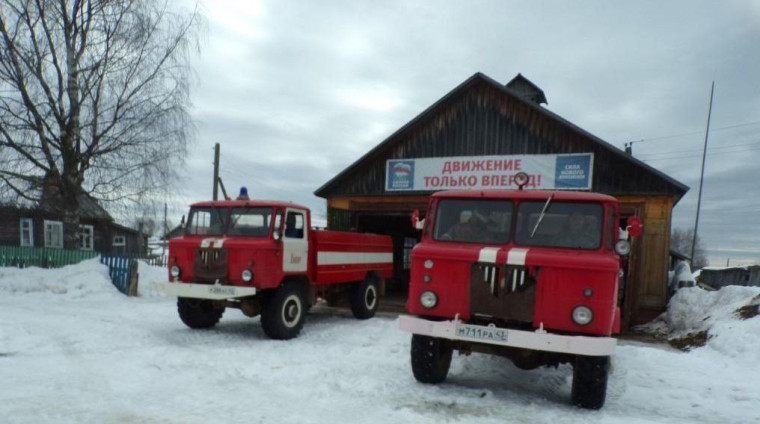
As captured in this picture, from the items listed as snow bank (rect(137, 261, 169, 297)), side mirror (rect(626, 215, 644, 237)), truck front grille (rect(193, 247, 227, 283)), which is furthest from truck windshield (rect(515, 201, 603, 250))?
snow bank (rect(137, 261, 169, 297))

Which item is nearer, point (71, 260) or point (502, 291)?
point (502, 291)

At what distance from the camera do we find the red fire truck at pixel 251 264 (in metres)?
8.04

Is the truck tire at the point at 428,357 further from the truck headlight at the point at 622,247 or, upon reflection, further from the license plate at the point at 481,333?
the truck headlight at the point at 622,247

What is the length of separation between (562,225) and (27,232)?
94.1 ft

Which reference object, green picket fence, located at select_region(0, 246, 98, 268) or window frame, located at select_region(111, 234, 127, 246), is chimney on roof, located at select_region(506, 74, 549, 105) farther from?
window frame, located at select_region(111, 234, 127, 246)

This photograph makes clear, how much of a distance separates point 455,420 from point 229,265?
189 inches

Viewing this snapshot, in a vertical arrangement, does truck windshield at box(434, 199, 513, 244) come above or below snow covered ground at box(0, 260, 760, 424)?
above

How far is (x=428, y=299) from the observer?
222 inches

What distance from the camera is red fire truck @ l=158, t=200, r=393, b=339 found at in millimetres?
8039

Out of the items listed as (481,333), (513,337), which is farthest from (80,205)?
(513,337)

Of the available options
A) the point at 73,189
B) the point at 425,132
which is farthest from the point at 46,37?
the point at 425,132

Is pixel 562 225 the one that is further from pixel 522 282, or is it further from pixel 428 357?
pixel 428 357

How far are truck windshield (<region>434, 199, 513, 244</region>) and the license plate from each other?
108 cm

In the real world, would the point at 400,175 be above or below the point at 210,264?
above
